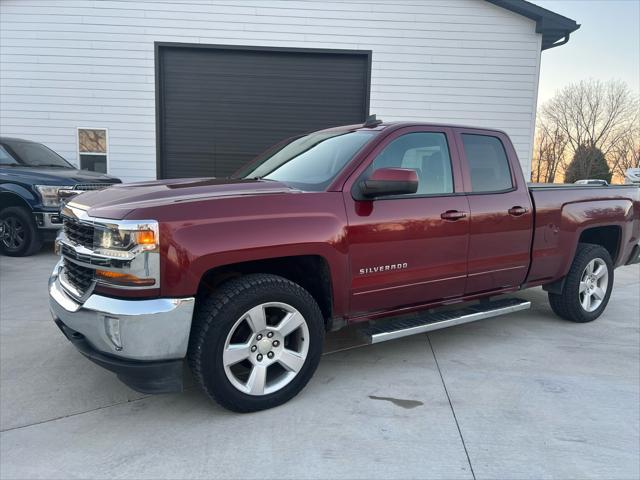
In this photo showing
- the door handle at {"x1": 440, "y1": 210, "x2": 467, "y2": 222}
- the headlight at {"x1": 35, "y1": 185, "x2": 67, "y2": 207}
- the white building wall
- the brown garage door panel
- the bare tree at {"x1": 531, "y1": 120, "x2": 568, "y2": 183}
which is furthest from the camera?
the bare tree at {"x1": 531, "y1": 120, "x2": 568, "y2": 183}

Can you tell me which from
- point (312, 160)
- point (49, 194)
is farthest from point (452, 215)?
point (49, 194)

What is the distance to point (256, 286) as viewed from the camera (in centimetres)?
292

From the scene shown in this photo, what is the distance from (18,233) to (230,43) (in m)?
5.67

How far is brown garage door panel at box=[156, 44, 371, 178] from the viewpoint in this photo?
412 inches

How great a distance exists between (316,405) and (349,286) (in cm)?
81

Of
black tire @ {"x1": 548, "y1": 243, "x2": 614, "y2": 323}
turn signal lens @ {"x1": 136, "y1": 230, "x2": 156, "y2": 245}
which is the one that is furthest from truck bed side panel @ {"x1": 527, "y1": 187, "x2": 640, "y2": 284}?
turn signal lens @ {"x1": 136, "y1": 230, "x2": 156, "y2": 245}

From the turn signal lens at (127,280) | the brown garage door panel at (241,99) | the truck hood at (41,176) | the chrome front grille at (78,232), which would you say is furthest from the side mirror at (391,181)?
the brown garage door panel at (241,99)

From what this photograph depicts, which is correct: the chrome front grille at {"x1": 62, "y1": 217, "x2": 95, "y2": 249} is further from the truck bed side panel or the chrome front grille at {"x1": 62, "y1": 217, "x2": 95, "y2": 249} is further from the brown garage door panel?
the brown garage door panel

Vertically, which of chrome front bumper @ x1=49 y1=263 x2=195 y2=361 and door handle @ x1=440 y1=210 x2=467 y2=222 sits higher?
door handle @ x1=440 y1=210 x2=467 y2=222

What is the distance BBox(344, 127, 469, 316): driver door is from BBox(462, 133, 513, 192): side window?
214mm

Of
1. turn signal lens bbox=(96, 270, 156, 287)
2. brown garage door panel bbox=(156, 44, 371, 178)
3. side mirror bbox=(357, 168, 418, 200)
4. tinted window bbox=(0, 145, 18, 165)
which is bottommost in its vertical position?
turn signal lens bbox=(96, 270, 156, 287)

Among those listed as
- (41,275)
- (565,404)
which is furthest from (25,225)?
(565,404)

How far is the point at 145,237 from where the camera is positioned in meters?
2.60

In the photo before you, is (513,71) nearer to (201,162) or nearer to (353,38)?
(353,38)
